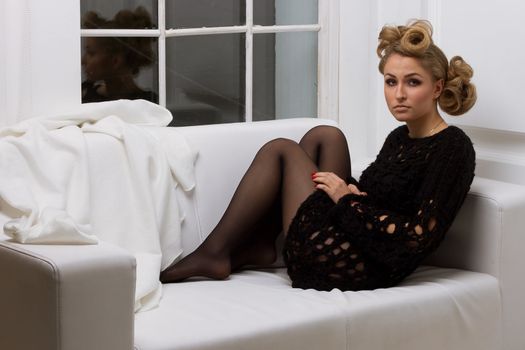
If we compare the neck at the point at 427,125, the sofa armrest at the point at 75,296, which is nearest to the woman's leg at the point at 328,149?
the neck at the point at 427,125

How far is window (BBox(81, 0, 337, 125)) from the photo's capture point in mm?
3701

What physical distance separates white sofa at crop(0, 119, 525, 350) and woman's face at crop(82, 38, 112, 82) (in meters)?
0.40

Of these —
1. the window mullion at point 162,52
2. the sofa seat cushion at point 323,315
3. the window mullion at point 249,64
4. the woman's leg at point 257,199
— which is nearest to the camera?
the sofa seat cushion at point 323,315

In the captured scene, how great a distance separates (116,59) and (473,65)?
1.29 metres

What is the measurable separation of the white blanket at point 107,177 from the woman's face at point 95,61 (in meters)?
0.30

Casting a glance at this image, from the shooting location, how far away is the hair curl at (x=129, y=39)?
3652 mm

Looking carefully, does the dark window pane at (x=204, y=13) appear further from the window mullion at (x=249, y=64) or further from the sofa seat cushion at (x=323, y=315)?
the sofa seat cushion at (x=323, y=315)

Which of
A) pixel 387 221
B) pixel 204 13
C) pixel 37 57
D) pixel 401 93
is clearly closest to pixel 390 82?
pixel 401 93

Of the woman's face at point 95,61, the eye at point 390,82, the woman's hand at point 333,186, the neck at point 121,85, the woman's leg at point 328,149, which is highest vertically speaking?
the woman's face at point 95,61

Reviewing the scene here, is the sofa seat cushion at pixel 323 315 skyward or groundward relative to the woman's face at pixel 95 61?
groundward

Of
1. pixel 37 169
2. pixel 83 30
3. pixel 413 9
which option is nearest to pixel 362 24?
pixel 413 9

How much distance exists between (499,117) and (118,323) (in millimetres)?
1747

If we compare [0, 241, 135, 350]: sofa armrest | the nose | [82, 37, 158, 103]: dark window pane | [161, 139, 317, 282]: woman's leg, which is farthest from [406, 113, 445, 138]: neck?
[0, 241, 135, 350]: sofa armrest

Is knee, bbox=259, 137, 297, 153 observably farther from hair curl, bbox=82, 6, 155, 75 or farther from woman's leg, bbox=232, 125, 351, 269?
hair curl, bbox=82, 6, 155, 75
